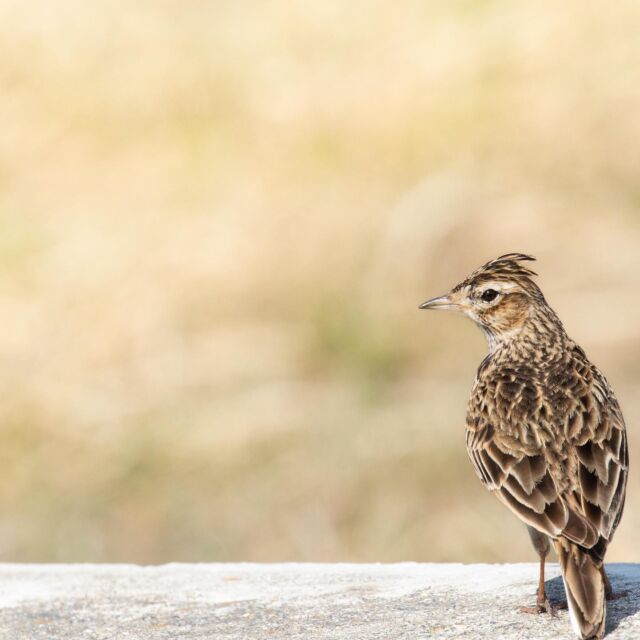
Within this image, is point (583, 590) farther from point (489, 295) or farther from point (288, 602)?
point (489, 295)

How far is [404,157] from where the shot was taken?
17938mm

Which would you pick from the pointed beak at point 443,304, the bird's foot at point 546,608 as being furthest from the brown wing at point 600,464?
the pointed beak at point 443,304

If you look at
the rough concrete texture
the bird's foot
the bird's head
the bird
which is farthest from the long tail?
the bird's head

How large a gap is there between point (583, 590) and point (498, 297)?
7.89 ft

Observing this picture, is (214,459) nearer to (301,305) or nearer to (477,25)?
(301,305)

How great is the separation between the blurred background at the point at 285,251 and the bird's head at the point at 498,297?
12.0 ft

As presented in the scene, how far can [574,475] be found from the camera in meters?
6.51

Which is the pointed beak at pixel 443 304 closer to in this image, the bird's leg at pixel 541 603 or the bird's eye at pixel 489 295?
the bird's eye at pixel 489 295

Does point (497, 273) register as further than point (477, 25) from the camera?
No

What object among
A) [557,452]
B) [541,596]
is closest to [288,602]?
[541,596]

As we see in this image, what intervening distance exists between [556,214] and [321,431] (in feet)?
13.4

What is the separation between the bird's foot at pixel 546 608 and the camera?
266 inches

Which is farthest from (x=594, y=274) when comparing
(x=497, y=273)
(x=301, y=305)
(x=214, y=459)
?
(x=497, y=273)

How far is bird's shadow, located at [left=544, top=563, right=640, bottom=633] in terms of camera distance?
6.59m
